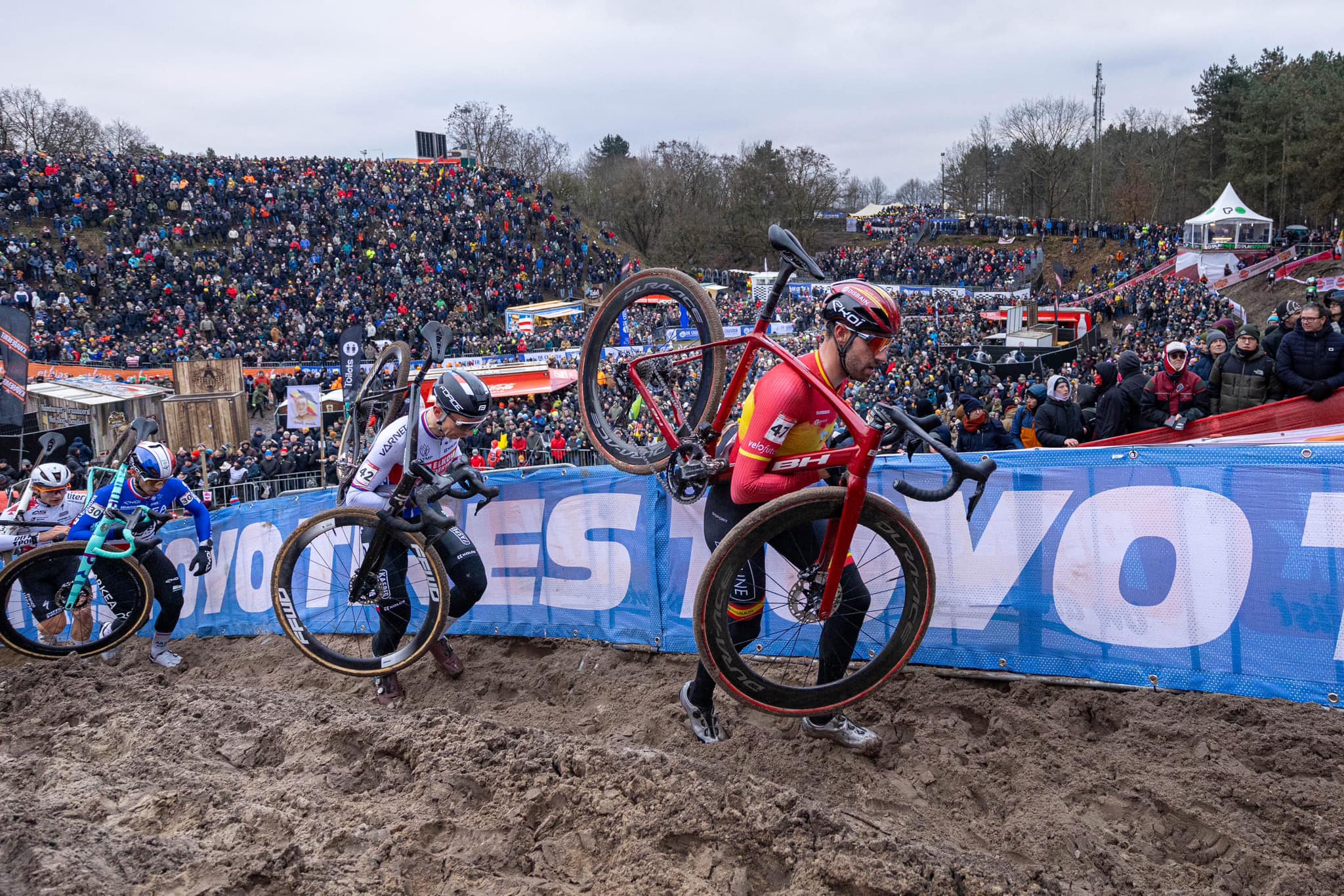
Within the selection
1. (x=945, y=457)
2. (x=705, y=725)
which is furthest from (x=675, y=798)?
(x=945, y=457)

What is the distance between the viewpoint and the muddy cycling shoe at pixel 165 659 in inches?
277

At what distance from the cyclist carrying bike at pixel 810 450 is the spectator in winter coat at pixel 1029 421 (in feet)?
14.1

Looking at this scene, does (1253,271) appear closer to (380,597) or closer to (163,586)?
(380,597)

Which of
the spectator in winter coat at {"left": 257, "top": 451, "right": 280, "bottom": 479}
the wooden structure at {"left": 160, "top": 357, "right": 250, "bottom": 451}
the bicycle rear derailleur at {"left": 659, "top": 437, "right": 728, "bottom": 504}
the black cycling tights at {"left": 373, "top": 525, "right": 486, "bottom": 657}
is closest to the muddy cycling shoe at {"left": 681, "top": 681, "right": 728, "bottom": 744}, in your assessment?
the bicycle rear derailleur at {"left": 659, "top": 437, "right": 728, "bottom": 504}

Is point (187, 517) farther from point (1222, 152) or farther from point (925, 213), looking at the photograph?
point (925, 213)

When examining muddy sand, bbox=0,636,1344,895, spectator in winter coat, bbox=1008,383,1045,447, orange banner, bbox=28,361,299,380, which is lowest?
muddy sand, bbox=0,636,1344,895

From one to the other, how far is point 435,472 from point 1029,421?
603 centimetres

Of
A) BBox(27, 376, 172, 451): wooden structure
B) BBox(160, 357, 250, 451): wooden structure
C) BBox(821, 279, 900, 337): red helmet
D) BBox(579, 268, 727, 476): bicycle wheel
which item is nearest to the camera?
BBox(821, 279, 900, 337): red helmet

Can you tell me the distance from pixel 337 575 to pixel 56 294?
33808 millimetres

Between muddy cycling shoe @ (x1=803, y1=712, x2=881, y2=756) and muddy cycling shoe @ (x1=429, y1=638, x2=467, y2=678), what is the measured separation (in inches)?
104

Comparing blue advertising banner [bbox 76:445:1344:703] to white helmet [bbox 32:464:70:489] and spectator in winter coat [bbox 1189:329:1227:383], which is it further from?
white helmet [bbox 32:464:70:489]

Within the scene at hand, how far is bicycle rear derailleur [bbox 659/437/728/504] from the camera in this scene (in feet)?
14.5

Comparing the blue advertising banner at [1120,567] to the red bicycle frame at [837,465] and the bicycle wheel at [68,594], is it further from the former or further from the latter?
the bicycle wheel at [68,594]

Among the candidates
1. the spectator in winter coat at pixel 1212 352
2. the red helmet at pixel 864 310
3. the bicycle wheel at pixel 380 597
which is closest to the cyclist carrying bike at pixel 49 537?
the bicycle wheel at pixel 380 597
